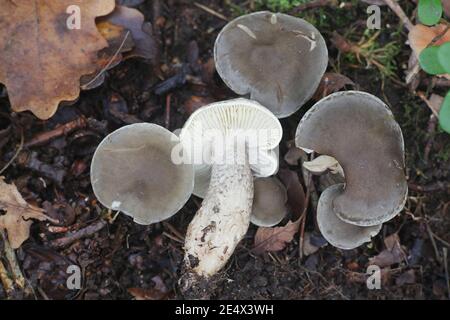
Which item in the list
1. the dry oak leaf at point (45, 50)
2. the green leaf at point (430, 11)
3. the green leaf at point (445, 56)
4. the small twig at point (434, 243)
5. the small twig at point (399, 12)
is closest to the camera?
the green leaf at point (445, 56)

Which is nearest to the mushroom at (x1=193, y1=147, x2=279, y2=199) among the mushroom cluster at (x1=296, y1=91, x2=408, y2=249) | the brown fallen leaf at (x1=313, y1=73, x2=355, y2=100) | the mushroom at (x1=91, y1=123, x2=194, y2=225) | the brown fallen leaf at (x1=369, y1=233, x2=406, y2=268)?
the mushroom cluster at (x1=296, y1=91, x2=408, y2=249)

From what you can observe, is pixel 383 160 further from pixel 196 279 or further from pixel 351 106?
pixel 196 279

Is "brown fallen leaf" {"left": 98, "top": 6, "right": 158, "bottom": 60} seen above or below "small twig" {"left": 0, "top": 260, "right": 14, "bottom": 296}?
above

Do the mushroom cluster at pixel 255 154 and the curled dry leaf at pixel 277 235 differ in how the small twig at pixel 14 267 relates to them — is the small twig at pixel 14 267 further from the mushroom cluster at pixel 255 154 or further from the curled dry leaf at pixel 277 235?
the curled dry leaf at pixel 277 235

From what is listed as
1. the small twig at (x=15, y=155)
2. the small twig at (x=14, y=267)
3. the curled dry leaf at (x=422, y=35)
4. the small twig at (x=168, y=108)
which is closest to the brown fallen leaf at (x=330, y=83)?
the curled dry leaf at (x=422, y=35)

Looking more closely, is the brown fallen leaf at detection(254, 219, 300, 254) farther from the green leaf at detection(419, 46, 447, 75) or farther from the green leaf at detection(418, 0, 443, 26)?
the green leaf at detection(418, 0, 443, 26)

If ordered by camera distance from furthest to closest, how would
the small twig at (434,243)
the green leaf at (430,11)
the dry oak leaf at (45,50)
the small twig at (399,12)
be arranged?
the small twig at (434,243), the small twig at (399,12), the dry oak leaf at (45,50), the green leaf at (430,11)
